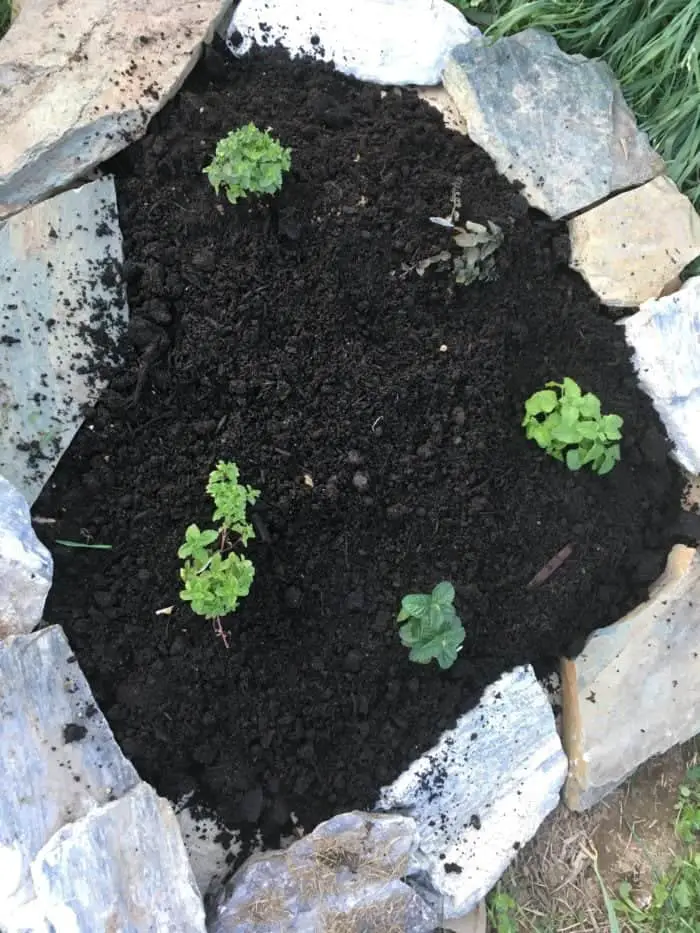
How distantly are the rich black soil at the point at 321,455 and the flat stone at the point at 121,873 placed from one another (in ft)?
0.70

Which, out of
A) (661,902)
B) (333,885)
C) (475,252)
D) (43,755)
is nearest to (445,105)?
(475,252)

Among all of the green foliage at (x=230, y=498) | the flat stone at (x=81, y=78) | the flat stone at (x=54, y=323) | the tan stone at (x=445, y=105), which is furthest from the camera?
the tan stone at (x=445, y=105)

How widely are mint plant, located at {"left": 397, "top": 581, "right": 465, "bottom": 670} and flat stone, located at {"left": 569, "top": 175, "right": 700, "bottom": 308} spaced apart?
1.28 m

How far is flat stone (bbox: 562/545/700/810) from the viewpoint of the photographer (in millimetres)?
2832

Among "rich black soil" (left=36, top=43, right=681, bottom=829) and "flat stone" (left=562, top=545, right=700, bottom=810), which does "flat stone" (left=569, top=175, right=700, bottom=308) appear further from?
"flat stone" (left=562, top=545, right=700, bottom=810)

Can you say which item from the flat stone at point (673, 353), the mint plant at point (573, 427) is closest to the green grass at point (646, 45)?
the flat stone at point (673, 353)

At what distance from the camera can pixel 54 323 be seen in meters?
2.51

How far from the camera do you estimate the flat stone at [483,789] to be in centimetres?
267

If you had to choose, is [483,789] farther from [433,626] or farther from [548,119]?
[548,119]

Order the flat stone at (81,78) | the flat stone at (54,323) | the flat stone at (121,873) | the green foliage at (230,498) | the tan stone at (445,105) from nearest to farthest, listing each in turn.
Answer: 1. the flat stone at (121,873)
2. the green foliage at (230,498)
3. the flat stone at (54,323)
4. the flat stone at (81,78)
5. the tan stone at (445,105)

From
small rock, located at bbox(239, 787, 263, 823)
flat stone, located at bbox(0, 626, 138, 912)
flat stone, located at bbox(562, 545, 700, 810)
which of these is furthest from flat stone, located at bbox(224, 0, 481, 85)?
small rock, located at bbox(239, 787, 263, 823)

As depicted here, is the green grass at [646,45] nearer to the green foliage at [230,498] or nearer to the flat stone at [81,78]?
the flat stone at [81,78]

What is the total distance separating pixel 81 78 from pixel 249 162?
0.71 meters

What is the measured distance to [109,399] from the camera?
98.7 inches
